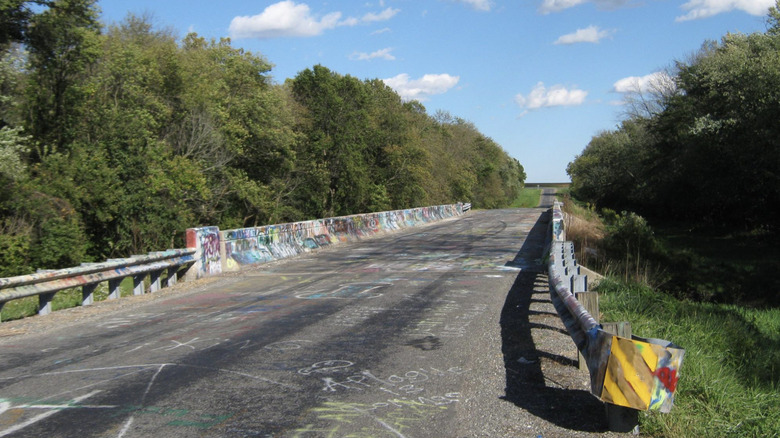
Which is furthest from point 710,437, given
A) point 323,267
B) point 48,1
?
point 48,1

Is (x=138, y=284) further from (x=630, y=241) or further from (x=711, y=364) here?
(x=630, y=241)

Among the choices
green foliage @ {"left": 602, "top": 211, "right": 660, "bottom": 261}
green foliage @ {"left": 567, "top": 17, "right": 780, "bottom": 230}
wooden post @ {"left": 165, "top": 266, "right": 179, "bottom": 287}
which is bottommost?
green foliage @ {"left": 602, "top": 211, "right": 660, "bottom": 261}

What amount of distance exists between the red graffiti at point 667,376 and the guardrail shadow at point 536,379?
696 millimetres

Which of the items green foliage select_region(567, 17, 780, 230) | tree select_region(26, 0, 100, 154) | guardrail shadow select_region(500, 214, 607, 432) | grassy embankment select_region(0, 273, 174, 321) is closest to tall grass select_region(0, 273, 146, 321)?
grassy embankment select_region(0, 273, 174, 321)

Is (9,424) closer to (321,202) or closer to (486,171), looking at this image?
(321,202)

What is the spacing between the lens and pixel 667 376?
432cm

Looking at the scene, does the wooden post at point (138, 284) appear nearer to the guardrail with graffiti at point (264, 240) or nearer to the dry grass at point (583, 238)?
the guardrail with graffiti at point (264, 240)

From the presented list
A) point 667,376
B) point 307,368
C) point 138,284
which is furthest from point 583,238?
point 667,376

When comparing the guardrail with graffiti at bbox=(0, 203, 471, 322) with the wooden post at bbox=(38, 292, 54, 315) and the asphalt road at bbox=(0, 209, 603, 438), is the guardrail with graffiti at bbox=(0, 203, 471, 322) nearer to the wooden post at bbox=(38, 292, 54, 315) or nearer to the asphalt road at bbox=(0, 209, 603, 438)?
the wooden post at bbox=(38, 292, 54, 315)

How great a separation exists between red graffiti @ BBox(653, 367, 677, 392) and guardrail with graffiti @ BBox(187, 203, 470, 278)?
40.9 feet

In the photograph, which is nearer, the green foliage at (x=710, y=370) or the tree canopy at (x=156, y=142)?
the green foliage at (x=710, y=370)

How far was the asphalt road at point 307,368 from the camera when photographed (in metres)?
5.01

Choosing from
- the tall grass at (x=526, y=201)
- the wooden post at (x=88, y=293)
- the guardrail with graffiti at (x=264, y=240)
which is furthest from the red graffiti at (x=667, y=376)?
the tall grass at (x=526, y=201)

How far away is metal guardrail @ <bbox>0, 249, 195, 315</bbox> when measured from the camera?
1022 centimetres
